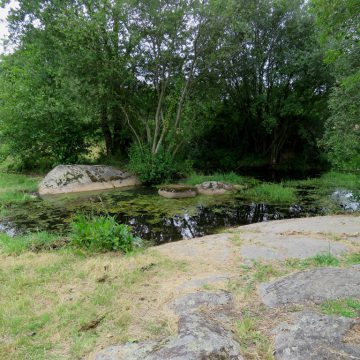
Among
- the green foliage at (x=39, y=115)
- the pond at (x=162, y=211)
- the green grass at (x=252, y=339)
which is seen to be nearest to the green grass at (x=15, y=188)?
the pond at (x=162, y=211)

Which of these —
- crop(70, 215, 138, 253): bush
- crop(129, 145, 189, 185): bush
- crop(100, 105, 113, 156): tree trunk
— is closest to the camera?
crop(70, 215, 138, 253): bush

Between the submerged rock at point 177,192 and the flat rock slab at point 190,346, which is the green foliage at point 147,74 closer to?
the submerged rock at point 177,192

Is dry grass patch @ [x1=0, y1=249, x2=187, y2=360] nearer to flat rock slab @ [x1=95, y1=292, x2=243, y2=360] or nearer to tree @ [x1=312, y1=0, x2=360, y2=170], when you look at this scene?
flat rock slab @ [x1=95, y1=292, x2=243, y2=360]

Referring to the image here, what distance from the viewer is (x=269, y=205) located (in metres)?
10.7

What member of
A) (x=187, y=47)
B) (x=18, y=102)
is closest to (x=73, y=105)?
(x=18, y=102)

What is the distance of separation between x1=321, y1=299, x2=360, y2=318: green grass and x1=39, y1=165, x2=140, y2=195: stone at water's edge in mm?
10613

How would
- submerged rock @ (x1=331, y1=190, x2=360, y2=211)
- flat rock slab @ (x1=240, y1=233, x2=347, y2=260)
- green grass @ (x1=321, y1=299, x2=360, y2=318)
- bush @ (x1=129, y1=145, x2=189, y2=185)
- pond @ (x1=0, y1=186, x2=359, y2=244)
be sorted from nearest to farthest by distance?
green grass @ (x1=321, y1=299, x2=360, y2=318), flat rock slab @ (x1=240, y1=233, x2=347, y2=260), pond @ (x1=0, y1=186, x2=359, y2=244), submerged rock @ (x1=331, y1=190, x2=360, y2=211), bush @ (x1=129, y1=145, x2=189, y2=185)

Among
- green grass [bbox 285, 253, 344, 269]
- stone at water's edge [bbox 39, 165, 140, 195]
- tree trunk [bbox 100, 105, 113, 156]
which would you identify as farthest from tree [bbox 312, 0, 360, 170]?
tree trunk [bbox 100, 105, 113, 156]

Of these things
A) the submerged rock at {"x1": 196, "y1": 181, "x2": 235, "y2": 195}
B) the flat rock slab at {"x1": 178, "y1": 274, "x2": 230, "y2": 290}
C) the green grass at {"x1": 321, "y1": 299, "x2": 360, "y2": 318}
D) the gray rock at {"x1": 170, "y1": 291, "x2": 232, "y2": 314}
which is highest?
the green grass at {"x1": 321, "y1": 299, "x2": 360, "y2": 318}

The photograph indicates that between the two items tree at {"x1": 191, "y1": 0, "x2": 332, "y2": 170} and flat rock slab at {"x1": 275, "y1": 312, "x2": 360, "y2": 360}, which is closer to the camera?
flat rock slab at {"x1": 275, "y1": 312, "x2": 360, "y2": 360}

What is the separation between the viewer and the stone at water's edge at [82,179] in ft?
39.8

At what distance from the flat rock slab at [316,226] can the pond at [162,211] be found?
123 cm

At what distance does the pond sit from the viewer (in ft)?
26.2

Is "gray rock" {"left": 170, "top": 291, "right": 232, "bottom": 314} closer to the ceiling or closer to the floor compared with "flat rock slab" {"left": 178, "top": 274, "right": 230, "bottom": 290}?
closer to the ceiling
